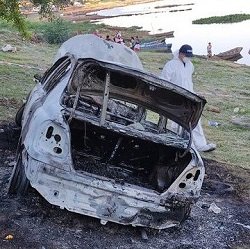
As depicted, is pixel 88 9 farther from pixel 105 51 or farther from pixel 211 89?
pixel 105 51

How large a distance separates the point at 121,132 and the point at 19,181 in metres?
1.31

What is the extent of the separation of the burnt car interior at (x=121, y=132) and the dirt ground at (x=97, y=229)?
550 millimetres

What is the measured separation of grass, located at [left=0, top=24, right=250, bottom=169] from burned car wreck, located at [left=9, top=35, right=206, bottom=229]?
280 centimetres

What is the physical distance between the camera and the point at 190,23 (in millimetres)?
51750

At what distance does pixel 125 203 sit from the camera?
568 cm

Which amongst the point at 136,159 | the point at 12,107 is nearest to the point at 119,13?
the point at 12,107

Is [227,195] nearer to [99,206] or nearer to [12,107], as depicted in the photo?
[99,206]

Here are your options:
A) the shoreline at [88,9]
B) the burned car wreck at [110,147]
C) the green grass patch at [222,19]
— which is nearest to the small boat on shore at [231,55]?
the green grass patch at [222,19]

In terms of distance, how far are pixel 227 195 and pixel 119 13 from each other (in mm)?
57550

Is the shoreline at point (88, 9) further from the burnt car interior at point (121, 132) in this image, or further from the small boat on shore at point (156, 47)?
the burnt car interior at point (121, 132)

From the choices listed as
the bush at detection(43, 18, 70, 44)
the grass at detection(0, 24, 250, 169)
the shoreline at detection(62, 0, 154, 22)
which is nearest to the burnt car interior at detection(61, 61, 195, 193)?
the grass at detection(0, 24, 250, 169)

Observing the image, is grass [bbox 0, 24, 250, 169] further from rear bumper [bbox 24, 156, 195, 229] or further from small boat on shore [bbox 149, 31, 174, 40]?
small boat on shore [bbox 149, 31, 174, 40]

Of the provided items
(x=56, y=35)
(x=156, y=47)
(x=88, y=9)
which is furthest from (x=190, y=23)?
(x=56, y=35)

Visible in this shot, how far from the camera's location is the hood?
20.2 ft
